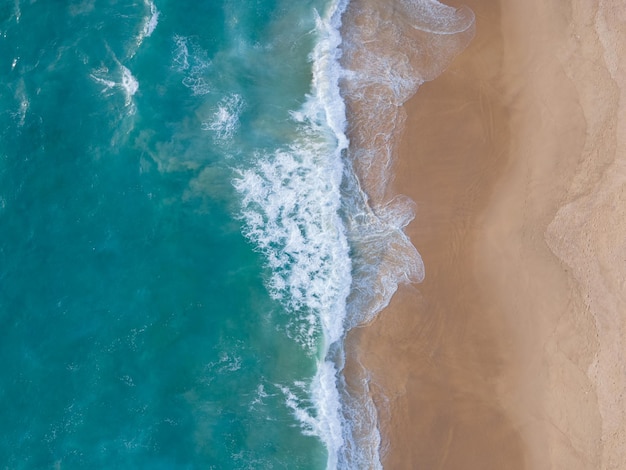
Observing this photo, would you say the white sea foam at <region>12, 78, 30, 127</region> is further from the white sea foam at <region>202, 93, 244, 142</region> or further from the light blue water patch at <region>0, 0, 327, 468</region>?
the white sea foam at <region>202, 93, 244, 142</region>

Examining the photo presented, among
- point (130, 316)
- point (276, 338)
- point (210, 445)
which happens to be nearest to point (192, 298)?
point (130, 316)

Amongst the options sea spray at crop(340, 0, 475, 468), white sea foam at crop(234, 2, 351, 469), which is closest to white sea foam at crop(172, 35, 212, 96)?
white sea foam at crop(234, 2, 351, 469)

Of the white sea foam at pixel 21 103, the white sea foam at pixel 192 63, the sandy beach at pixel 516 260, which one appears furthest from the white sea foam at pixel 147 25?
the sandy beach at pixel 516 260

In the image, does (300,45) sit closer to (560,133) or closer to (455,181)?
(455,181)

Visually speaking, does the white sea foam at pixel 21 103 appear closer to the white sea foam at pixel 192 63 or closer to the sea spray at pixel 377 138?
the white sea foam at pixel 192 63

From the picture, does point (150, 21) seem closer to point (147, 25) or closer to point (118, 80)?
point (147, 25)

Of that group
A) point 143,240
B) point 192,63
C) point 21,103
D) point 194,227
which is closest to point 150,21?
point 192,63
